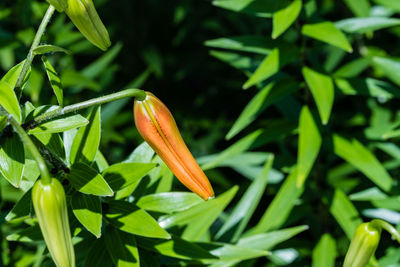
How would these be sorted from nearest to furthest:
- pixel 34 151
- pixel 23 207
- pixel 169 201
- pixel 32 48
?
pixel 34 151, pixel 32 48, pixel 23 207, pixel 169 201

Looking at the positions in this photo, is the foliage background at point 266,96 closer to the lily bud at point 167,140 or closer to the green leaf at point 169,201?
the green leaf at point 169,201

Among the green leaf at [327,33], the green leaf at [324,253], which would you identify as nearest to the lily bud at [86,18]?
the green leaf at [327,33]

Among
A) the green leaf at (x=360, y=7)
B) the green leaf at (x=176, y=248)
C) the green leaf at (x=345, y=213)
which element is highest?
the green leaf at (x=360, y=7)

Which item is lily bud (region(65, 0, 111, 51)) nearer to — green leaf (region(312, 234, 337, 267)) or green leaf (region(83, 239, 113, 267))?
green leaf (region(83, 239, 113, 267))

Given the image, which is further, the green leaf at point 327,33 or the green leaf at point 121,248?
the green leaf at point 327,33

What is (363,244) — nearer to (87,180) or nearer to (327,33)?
(87,180)

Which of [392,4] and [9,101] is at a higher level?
[9,101]

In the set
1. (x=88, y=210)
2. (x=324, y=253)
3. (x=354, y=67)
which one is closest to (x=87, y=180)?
(x=88, y=210)

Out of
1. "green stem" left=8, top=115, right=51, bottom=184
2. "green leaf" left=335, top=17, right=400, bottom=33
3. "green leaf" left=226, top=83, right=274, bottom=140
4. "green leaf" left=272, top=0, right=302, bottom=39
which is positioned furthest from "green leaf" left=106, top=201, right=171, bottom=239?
"green leaf" left=335, top=17, right=400, bottom=33
